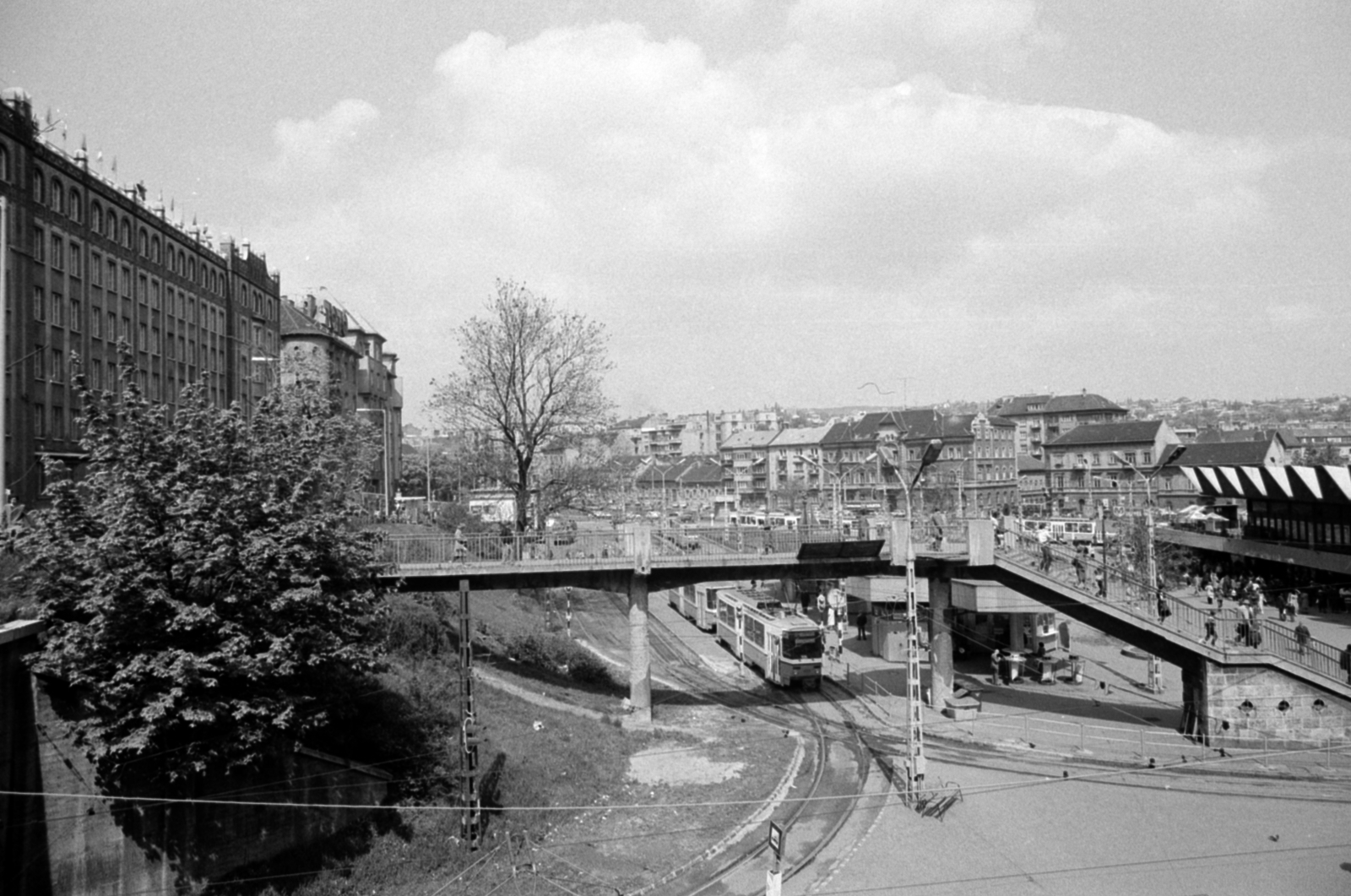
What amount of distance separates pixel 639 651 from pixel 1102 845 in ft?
54.4

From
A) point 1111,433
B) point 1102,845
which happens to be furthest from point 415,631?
point 1111,433

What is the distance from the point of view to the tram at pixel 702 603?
55.4 m

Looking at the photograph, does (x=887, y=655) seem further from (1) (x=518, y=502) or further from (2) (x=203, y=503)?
(2) (x=203, y=503)

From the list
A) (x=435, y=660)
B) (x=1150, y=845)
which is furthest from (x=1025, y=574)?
(x=435, y=660)

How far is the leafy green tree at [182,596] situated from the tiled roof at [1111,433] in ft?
375

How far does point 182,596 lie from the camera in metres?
20.2

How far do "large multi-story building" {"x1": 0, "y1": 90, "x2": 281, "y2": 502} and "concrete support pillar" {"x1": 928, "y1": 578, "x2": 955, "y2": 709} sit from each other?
29670 millimetres

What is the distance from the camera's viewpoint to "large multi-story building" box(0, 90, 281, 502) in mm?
40594

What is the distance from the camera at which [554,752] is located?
2817 centimetres

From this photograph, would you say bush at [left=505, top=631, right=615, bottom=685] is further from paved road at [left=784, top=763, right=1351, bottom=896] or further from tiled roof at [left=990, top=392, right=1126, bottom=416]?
tiled roof at [left=990, top=392, right=1126, bottom=416]

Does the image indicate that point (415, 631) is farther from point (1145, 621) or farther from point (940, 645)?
point (1145, 621)

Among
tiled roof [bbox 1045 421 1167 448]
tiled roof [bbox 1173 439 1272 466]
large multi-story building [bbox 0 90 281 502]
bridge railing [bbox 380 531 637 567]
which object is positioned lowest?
bridge railing [bbox 380 531 637 567]

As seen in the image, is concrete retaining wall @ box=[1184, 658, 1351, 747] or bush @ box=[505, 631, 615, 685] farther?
bush @ box=[505, 631, 615, 685]

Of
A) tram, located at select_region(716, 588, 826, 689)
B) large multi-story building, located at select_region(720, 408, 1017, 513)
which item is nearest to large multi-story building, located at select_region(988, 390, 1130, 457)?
large multi-story building, located at select_region(720, 408, 1017, 513)
